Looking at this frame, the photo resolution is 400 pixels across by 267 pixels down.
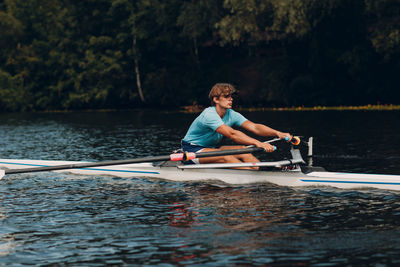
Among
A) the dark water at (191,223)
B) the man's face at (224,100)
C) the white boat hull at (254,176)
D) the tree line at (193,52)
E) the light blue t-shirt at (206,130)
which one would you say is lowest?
the dark water at (191,223)

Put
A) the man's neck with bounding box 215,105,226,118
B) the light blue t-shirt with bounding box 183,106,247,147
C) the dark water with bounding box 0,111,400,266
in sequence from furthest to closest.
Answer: the light blue t-shirt with bounding box 183,106,247,147 → the man's neck with bounding box 215,105,226,118 → the dark water with bounding box 0,111,400,266

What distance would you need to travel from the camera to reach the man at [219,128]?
35.5 feet

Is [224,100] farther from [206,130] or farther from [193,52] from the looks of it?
[193,52]

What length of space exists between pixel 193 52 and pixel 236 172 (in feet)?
155

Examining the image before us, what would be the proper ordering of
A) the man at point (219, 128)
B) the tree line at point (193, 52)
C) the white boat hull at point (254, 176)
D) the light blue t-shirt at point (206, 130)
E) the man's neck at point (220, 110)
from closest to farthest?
the white boat hull at point (254, 176) → the man at point (219, 128) → the man's neck at point (220, 110) → the light blue t-shirt at point (206, 130) → the tree line at point (193, 52)

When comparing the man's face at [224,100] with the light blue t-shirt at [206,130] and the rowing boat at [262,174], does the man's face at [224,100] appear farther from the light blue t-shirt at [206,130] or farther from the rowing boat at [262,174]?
the rowing boat at [262,174]

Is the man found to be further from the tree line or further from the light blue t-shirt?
the tree line

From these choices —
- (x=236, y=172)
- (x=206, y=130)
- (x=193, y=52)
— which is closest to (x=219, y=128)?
(x=206, y=130)

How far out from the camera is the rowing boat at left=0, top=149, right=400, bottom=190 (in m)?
10.4

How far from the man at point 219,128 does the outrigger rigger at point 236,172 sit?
0.24 m

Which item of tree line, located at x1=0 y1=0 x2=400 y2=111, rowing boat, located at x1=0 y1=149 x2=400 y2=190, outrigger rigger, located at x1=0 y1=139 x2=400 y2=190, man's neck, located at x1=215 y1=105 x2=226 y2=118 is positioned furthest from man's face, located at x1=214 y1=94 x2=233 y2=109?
tree line, located at x1=0 y1=0 x2=400 y2=111

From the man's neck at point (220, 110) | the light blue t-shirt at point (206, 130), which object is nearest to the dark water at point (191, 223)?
the light blue t-shirt at point (206, 130)

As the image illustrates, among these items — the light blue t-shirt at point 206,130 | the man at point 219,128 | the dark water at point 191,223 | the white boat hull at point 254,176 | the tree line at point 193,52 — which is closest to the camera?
the dark water at point 191,223

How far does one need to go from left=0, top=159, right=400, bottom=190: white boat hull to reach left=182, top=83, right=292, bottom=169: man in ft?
0.95
